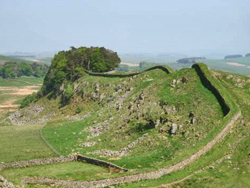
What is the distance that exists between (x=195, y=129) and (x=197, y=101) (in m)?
10.5

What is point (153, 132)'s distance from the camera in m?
56.9

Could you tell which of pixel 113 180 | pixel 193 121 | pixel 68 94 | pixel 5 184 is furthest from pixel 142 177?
pixel 68 94

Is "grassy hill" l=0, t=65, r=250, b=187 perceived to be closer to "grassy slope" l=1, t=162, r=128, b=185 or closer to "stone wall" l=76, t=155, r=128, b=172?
"grassy slope" l=1, t=162, r=128, b=185

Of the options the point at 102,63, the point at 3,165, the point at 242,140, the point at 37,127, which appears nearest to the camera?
the point at 3,165

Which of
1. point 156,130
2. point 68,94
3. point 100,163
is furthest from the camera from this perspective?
point 68,94

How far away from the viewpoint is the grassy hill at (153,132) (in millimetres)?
42938

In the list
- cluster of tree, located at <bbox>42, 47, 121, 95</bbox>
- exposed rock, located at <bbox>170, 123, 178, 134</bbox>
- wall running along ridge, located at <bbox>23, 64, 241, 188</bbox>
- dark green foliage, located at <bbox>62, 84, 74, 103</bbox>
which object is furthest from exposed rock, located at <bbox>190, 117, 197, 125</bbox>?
cluster of tree, located at <bbox>42, 47, 121, 95</bbox>

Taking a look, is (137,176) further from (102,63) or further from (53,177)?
(102,63)

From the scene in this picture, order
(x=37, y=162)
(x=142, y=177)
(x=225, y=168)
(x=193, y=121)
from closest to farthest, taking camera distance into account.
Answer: (x=142, y=177) → (x=225, y=168) → (x=37, y=162) → (x=193, y=121)

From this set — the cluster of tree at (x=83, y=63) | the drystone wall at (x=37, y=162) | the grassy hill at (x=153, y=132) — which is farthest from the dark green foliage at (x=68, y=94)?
the drystone wall at (x=37, y=162)

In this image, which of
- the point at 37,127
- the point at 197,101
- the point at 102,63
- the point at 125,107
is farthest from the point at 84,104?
the point at 197,101

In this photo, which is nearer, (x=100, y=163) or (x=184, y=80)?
(x=100, y=163)

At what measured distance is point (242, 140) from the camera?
49688 millimetres

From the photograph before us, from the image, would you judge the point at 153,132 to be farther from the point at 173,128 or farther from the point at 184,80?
the point at 184,80
